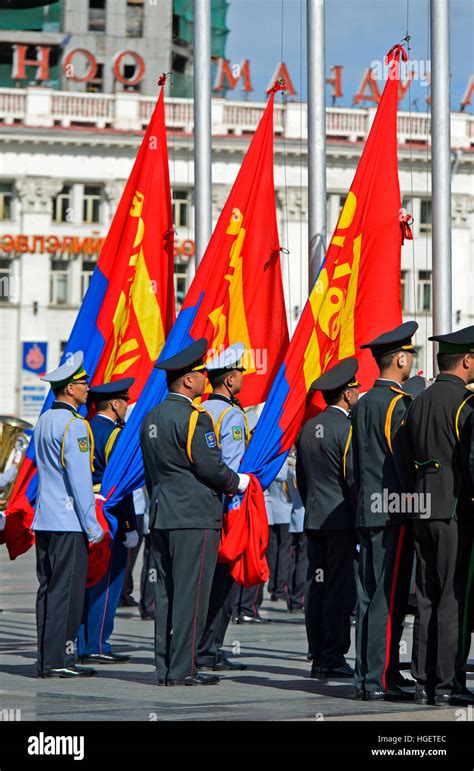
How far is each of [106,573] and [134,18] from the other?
167 feet

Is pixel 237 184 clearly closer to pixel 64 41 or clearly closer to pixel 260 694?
pixel 260 694

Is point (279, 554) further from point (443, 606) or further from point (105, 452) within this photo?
point (443, 606)

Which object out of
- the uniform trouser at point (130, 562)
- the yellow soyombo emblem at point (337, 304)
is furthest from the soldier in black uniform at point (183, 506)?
the uniform trouser at point (130, 562)

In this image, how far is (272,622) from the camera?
1614cm

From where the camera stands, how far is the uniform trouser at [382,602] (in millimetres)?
9375

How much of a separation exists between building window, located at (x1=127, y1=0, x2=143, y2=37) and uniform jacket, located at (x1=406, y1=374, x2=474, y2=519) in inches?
2103

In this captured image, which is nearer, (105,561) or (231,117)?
(105,561)

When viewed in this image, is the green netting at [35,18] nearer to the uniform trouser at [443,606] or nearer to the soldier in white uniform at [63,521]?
the soldier in white uniform at [63,521]

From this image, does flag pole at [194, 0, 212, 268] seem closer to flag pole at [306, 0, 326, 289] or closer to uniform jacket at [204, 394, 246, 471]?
flag pole at [306, 0, 326, 289]

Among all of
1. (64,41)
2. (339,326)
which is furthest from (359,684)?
(64,41)

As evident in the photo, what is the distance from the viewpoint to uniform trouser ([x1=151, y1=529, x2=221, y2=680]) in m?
10.1

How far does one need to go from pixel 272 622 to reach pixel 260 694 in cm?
648

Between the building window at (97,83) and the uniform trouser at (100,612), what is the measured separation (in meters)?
48.0

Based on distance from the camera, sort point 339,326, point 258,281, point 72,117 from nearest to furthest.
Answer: point 339,326 < point 258,281 < point 72,117
